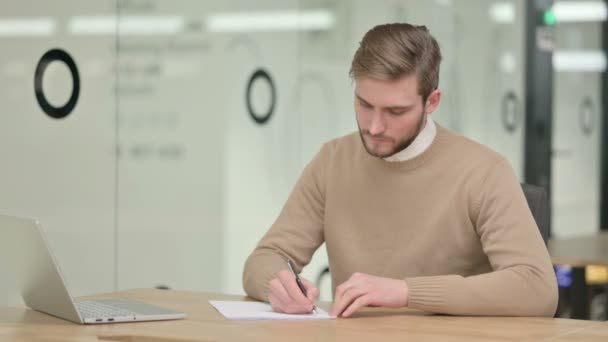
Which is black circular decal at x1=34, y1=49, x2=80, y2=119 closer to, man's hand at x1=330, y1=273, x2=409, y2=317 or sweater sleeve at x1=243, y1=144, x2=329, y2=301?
sweater sleeve at x1=243, y1=144, x2=329, y2=301

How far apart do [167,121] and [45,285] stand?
1.62 meters

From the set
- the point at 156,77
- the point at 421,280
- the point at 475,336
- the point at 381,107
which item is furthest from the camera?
the point at 156,77

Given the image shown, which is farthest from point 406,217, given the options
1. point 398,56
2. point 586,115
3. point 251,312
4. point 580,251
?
point 586,115

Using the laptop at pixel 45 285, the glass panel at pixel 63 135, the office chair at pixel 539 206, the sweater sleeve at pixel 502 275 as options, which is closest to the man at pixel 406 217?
the sweater sleeve at pixel 502 275

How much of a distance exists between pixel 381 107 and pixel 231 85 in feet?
5.63

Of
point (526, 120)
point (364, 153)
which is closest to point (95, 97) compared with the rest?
point (364, 153)

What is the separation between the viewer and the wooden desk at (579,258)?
468cm

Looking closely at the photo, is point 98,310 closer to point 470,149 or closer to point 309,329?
point 309,329

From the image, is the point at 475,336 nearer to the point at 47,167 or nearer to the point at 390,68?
the point at 390,68

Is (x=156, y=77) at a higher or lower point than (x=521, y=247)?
higher

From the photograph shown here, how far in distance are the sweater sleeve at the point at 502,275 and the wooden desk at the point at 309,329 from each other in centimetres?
4

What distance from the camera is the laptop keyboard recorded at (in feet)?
7.81

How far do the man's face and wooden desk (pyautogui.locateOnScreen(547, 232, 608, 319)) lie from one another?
2.13m

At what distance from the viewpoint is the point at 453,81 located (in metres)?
6.25
